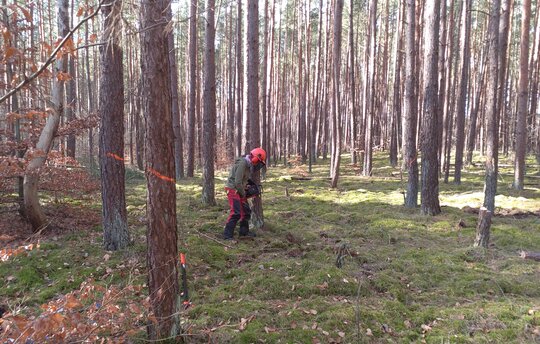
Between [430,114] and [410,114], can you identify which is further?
[410,114]

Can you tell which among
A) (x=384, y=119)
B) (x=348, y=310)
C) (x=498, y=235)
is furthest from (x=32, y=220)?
(x=384, y=119)

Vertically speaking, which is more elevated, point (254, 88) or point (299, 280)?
point (254, 88)

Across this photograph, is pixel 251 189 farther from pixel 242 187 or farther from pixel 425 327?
pixel 425 327

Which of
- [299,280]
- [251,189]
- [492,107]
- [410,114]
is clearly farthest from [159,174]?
[410,114]

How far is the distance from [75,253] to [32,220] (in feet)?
5.21

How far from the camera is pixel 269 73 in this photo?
20.6 m

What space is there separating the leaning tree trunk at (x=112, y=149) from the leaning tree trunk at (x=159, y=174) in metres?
2.78

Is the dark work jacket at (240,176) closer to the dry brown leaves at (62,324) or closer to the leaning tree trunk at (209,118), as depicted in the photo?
the leaning tree trunk at (209,118)

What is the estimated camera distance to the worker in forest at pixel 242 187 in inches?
284

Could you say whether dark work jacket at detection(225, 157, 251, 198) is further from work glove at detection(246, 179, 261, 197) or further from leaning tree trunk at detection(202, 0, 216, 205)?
leaning tree trunk at detection(202, 0, 216, 205)

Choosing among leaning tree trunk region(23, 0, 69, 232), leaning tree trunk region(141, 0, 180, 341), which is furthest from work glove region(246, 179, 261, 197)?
leaning tree trunk region(141, 0, 180, 341)

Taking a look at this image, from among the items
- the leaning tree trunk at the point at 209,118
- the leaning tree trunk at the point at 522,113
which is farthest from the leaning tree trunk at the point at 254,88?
the leaning tree trunk at the point at 522,113

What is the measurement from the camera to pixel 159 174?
11.2 ft

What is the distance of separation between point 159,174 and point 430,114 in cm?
864
